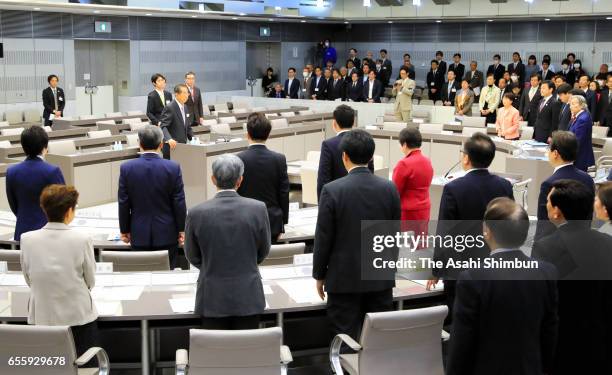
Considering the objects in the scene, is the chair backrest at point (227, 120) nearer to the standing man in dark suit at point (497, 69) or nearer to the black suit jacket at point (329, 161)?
the standing man in dark suit at point (497, 69)

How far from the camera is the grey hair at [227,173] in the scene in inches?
172

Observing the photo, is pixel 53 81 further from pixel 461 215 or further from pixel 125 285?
pixel 461 215

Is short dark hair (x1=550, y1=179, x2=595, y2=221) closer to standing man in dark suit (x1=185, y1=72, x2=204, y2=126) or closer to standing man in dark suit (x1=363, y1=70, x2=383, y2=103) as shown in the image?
standing man in dark suit (x1=185, y1=72, x2=204, y2=126)

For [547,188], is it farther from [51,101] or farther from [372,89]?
[372,89]

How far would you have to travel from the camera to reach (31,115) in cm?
1788

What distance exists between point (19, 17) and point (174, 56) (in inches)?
189

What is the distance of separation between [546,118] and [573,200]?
26.4ft

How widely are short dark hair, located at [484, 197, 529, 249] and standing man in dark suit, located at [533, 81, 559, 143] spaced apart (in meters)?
8.35

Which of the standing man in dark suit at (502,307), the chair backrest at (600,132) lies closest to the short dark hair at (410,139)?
the standing man in dark suit at (502,307)

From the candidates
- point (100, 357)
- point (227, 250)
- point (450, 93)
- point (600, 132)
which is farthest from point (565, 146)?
point (450, 93)

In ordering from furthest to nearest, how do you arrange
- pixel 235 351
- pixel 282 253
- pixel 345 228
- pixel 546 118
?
pixel 546 118, pixel 282 253, pixel 345 228, pixel 235 351

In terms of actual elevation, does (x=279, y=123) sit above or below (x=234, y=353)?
above

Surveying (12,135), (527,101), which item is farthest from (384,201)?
(527,101)

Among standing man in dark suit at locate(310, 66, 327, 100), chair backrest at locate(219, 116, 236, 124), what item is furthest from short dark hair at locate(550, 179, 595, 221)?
standing man in dark suit at locate(310, 66, 327, 100)
